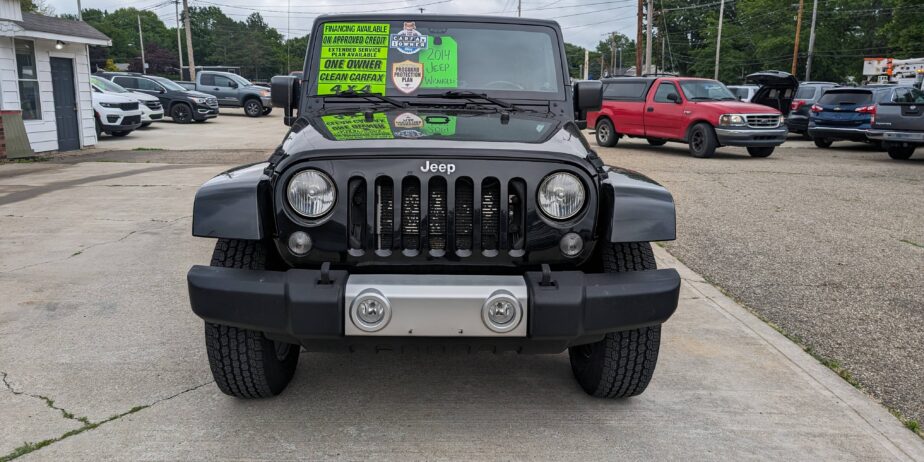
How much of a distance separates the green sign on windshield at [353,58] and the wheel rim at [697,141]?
12319 mm

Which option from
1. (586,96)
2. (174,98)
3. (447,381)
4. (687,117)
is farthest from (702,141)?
(174,98)

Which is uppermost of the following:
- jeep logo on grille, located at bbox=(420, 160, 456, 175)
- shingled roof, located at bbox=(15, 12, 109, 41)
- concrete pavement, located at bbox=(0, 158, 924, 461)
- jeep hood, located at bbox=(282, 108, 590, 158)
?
shingled roof, located at bbox=(15, 12, 109, 41)

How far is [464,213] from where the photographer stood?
2963mm

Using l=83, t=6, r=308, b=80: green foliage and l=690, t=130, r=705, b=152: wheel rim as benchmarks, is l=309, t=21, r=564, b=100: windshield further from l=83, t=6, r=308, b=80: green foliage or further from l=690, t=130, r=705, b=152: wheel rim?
l=83, t=6, r=308, b=80: green foliage

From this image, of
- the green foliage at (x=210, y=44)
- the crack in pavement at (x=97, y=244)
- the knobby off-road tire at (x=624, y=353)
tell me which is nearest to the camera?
the knobby off-road tire at (x=624, y=353)

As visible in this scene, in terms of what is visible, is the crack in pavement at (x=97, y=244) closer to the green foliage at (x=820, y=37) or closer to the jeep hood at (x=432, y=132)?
the jeep hood at (x=432, y=132)

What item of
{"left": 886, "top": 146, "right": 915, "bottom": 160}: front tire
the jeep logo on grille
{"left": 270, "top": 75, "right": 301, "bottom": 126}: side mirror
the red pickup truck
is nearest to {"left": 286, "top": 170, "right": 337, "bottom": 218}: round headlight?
the jeep logo on grille

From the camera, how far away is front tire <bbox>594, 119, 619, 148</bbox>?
17469 millimetres

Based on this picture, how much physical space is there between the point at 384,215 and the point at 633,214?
3.23ft

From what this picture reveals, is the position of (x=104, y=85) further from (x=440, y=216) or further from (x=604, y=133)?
(x=440, y=216)

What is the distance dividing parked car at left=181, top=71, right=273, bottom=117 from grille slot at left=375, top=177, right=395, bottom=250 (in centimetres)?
2888

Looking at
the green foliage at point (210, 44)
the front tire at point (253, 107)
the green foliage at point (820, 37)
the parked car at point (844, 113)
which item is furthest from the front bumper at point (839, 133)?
the green foliage at point (210, 44)

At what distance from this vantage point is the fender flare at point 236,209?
2.88m

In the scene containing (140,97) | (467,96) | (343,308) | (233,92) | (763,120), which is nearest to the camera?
(343,308)
